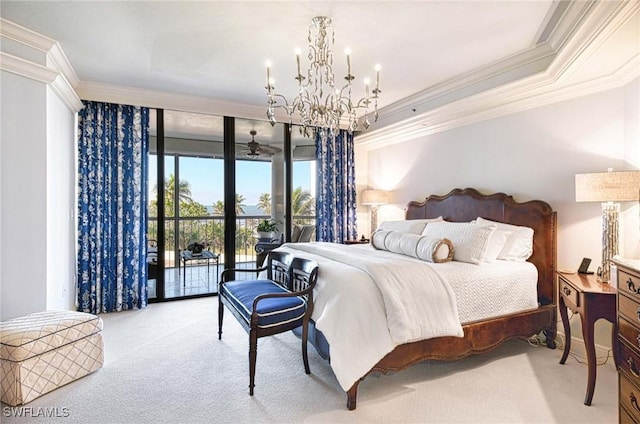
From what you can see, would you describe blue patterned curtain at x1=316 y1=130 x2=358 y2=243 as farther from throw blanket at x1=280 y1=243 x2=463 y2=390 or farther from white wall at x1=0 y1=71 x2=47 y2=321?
white wall at x1=0 y1=71 x2=47 y2=321

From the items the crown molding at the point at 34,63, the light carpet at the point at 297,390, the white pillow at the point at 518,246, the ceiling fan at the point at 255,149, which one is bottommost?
the light carpet at the point at 297,390

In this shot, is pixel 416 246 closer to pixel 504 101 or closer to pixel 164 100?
pixel 504 101

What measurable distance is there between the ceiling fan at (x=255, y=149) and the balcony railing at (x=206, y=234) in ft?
3.10

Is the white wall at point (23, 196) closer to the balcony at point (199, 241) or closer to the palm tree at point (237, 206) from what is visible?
the balcony at point (199, 241)

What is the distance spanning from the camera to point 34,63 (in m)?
2.77

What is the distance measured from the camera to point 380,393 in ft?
7.64

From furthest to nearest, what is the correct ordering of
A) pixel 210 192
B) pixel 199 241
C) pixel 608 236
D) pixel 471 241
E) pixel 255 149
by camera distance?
pixel 255 149, pixel 199 241, pixel 210 192, pixel 471 241, pixel 608 236

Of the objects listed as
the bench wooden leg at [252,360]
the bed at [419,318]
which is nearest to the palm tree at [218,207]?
the bed at [419,318]

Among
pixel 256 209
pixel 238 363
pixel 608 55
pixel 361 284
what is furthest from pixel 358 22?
pixel 256 209

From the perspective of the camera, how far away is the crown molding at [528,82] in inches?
85.3

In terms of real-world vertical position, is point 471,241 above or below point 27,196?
below

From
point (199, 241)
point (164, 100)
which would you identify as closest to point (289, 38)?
point (164, 100)

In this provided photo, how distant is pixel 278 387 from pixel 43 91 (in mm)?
3075

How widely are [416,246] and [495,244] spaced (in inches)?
28.3
